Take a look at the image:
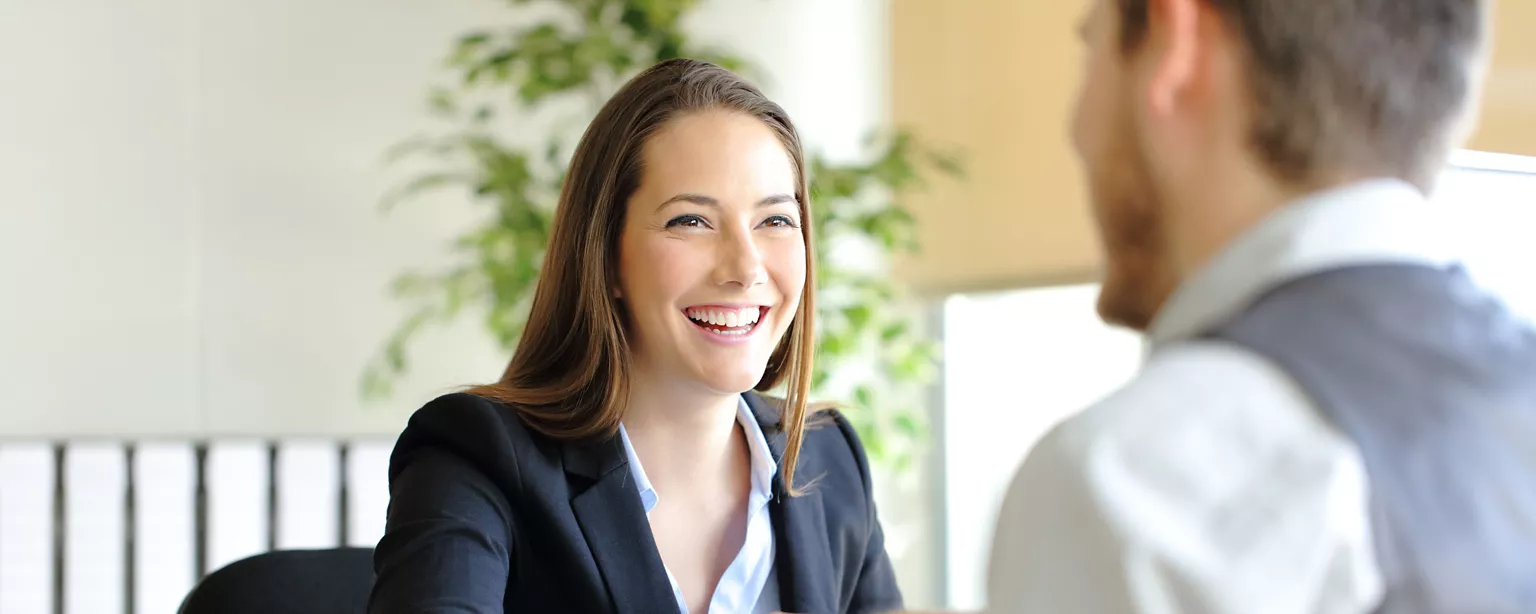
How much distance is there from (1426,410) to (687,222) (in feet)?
3.29

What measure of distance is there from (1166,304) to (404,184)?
3.06 metres

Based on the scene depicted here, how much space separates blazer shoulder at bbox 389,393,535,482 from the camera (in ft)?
4.66

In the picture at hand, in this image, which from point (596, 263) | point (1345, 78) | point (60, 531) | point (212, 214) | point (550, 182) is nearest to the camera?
point (1345, 78)

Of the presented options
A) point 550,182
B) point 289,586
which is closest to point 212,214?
point 550,182

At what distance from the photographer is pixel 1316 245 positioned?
2.09ft

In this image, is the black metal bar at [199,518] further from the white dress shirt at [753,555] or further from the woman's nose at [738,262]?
the woman's nose at [738,262]

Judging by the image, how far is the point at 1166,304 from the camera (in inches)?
28.0

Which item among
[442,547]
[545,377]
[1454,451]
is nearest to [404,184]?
[545,377]

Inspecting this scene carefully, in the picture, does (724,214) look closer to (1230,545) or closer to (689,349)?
(689,349)

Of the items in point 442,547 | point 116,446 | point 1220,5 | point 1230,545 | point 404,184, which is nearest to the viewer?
point 1230,545

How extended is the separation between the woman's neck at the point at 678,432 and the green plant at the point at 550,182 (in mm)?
1361

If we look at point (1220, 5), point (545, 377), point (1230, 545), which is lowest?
point (545, 377)

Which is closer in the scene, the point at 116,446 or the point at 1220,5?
the point at 1220,5

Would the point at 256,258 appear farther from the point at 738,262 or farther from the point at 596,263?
the point at 738,262
